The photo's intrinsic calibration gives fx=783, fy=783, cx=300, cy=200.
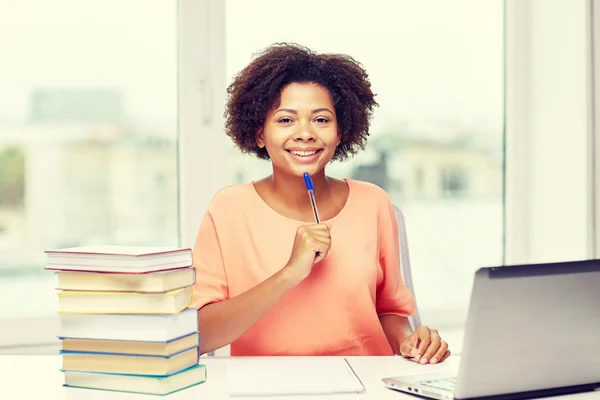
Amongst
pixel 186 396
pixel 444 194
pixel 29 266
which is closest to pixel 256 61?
pixel 186 396

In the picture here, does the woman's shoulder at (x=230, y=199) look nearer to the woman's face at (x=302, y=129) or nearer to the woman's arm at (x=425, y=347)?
the woman's face at (x=302, y=129)

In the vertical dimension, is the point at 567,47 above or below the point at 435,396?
above

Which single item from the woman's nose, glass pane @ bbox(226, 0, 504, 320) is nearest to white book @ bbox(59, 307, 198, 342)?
the woman's nose

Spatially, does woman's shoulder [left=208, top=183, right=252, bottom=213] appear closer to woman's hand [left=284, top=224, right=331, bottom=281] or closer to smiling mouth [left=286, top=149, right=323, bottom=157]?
smiling mouth [left=286, top=149, right=323, bottom=157]

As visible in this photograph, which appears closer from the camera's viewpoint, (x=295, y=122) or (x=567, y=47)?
(x=295, y=122)

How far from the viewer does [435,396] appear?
1.14 metres

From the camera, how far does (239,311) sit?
4.95 feet

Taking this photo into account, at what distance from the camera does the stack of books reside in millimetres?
1205

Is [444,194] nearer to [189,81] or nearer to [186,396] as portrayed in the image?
[189,81]

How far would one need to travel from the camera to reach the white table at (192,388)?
1.19 m

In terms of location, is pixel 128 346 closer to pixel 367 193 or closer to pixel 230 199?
pixel 230 199

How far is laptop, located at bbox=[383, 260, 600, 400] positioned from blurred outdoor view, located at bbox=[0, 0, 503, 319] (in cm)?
161

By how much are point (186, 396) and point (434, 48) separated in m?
1.95

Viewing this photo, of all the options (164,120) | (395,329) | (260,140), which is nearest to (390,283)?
(395,329)
